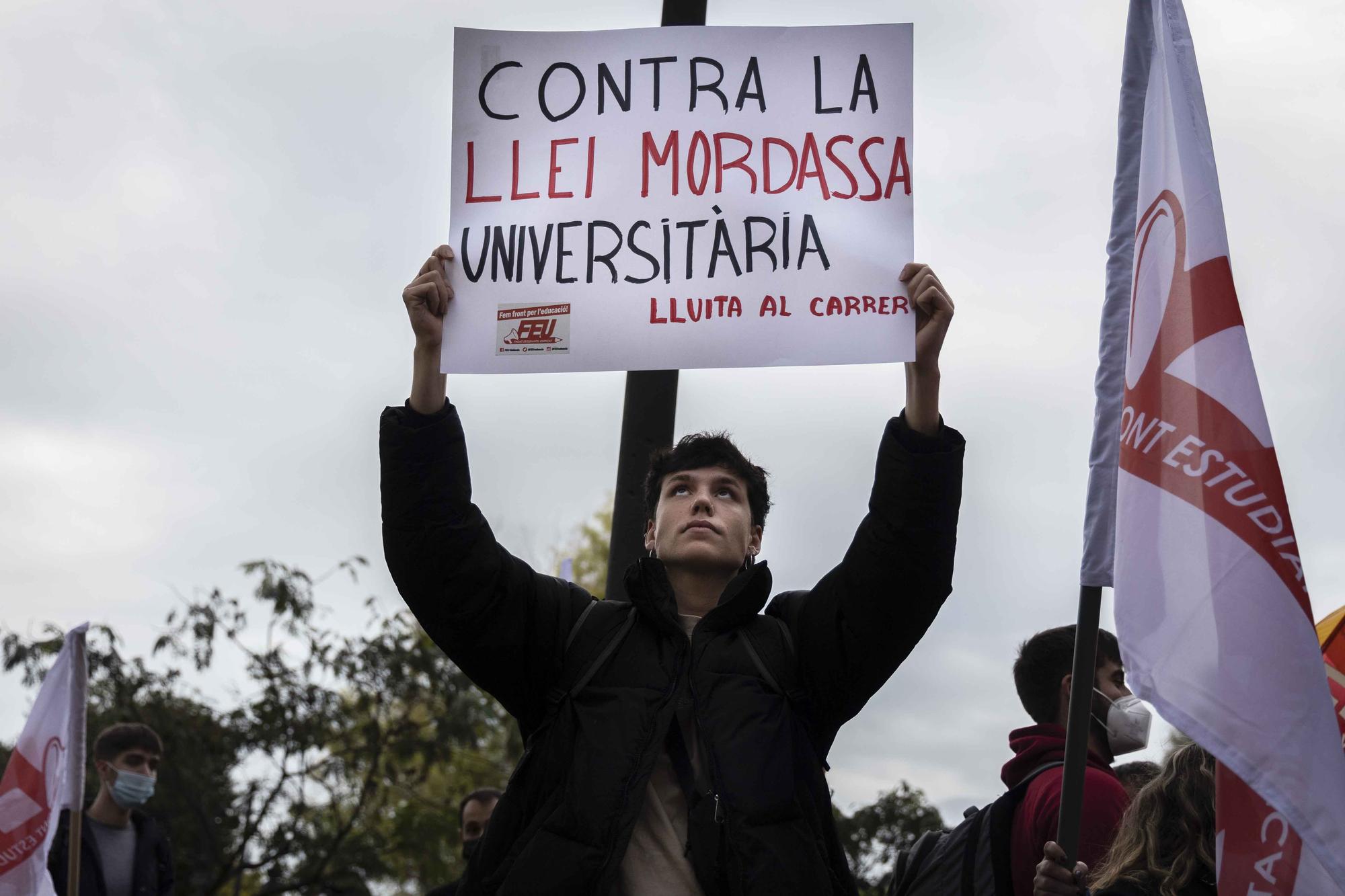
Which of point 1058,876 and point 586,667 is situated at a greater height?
point 586,667

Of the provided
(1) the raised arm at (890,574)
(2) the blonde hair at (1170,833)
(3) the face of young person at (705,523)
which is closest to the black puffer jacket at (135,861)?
(3) the face of young person at (705,523)

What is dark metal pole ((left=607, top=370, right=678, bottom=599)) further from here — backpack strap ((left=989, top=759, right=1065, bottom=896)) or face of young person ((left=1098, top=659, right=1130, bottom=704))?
face of young person ((left=1098, top=659, right=1130, bottom=704))

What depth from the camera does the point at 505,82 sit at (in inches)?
135

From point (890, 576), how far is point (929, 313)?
640mm

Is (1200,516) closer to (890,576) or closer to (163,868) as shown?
(890,576)

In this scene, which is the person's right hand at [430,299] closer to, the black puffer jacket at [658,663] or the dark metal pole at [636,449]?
the black puffer jacket at [658,663]

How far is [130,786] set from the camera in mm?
6594

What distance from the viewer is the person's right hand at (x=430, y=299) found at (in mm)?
3002

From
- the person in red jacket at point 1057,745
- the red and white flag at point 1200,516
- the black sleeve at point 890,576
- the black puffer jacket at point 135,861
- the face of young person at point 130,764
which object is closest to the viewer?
the red and white flag at point 1200,516

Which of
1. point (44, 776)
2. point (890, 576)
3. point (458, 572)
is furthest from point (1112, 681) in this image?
point (44, 776)

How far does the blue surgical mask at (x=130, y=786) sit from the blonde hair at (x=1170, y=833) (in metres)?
5.03

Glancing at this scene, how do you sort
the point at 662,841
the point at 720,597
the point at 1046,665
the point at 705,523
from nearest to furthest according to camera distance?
the point at 662,841
the point at 720,597
the point at 705,523
the point at 1046,665

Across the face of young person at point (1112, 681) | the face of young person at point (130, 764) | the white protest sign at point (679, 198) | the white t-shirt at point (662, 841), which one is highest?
the white protest sign at point (679, 198)

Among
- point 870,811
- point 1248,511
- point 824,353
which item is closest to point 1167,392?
point 1248,511
